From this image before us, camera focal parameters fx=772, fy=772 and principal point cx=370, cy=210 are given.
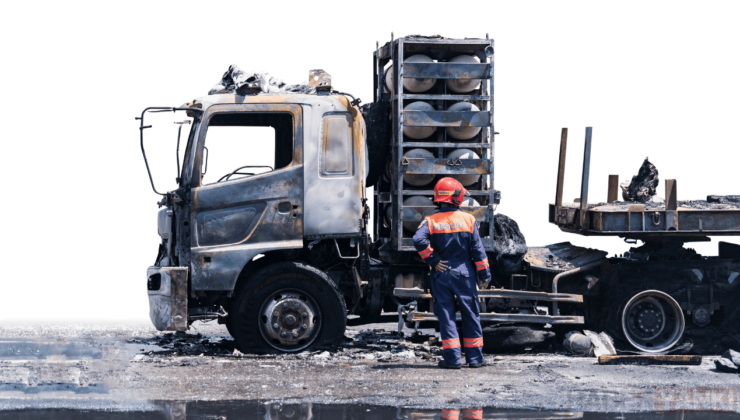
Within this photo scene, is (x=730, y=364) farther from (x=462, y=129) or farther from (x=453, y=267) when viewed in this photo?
(x=462, y=129)

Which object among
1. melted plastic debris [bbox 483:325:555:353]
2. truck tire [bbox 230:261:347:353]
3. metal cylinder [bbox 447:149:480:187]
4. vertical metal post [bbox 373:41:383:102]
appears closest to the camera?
Answer: truck tire [bbox 230:261:347:353]

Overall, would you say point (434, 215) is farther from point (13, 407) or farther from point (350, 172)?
point (13, 407)

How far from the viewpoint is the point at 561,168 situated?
10203 mm

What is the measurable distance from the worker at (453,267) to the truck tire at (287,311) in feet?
4.21

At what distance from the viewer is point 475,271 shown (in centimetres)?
869

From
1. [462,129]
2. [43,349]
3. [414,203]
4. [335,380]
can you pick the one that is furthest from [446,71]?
[43,349]

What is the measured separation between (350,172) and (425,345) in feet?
7.77

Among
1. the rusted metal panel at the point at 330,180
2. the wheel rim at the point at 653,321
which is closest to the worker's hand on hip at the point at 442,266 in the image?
the rusted metal panel at the point at 330,180

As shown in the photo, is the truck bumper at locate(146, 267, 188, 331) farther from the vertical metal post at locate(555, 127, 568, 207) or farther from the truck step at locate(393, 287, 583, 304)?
the vertical metal post at locate(555, 127, 568, 207)

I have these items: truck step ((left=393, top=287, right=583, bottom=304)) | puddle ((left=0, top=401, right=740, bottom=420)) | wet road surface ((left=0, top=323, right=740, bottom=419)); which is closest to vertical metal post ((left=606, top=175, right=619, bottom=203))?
truck step ((left=393, top=287, right=583, bottom=304))

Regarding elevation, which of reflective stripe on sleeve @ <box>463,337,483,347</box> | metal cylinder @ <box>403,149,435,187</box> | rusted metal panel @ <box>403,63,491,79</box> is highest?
rusted metal panel @ <box>403,63,491,79</box>

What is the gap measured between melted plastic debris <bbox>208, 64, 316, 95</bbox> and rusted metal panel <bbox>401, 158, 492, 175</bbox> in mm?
1498

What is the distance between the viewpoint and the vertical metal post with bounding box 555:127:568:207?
10082mm

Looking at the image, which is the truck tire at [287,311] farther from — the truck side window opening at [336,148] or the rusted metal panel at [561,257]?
the rusted metal panel at [561,257]
